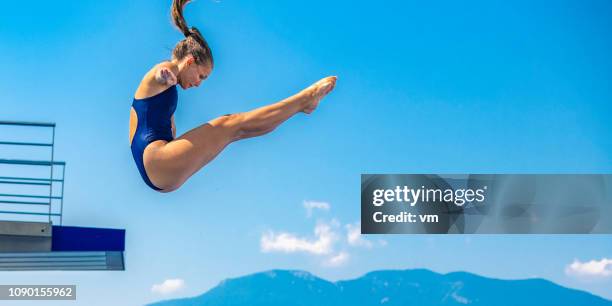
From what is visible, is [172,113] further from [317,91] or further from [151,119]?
[317,91]

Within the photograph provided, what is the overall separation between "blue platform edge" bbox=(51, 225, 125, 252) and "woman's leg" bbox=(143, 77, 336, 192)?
5.04 meters

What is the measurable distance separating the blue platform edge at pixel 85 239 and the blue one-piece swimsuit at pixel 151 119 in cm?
493

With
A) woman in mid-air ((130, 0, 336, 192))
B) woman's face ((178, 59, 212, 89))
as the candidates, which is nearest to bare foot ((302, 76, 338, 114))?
woman in mid-air ((130, 0, 336, 192))

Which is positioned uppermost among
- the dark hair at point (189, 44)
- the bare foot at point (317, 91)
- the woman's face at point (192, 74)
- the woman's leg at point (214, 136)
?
the dark hair at point (189, 44)

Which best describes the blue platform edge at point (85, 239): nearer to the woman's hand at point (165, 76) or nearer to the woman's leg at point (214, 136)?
the woman's leg at point (214, 136)

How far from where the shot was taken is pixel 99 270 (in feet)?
46.3

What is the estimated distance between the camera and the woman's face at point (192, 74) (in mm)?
6641

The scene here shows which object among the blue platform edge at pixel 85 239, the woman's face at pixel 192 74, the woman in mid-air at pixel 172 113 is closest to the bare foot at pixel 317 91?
the woman in mid-air at pixel 172 113

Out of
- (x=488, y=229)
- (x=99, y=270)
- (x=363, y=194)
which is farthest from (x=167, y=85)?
(x=488, y=229)

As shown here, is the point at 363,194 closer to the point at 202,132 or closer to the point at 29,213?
the point at 29,213

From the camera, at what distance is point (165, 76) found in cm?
645

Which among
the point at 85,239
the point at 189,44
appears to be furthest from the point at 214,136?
the point at 85,239

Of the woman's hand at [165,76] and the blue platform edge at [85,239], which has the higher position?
the woman's hand at [165,76]

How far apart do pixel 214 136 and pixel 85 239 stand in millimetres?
5632
